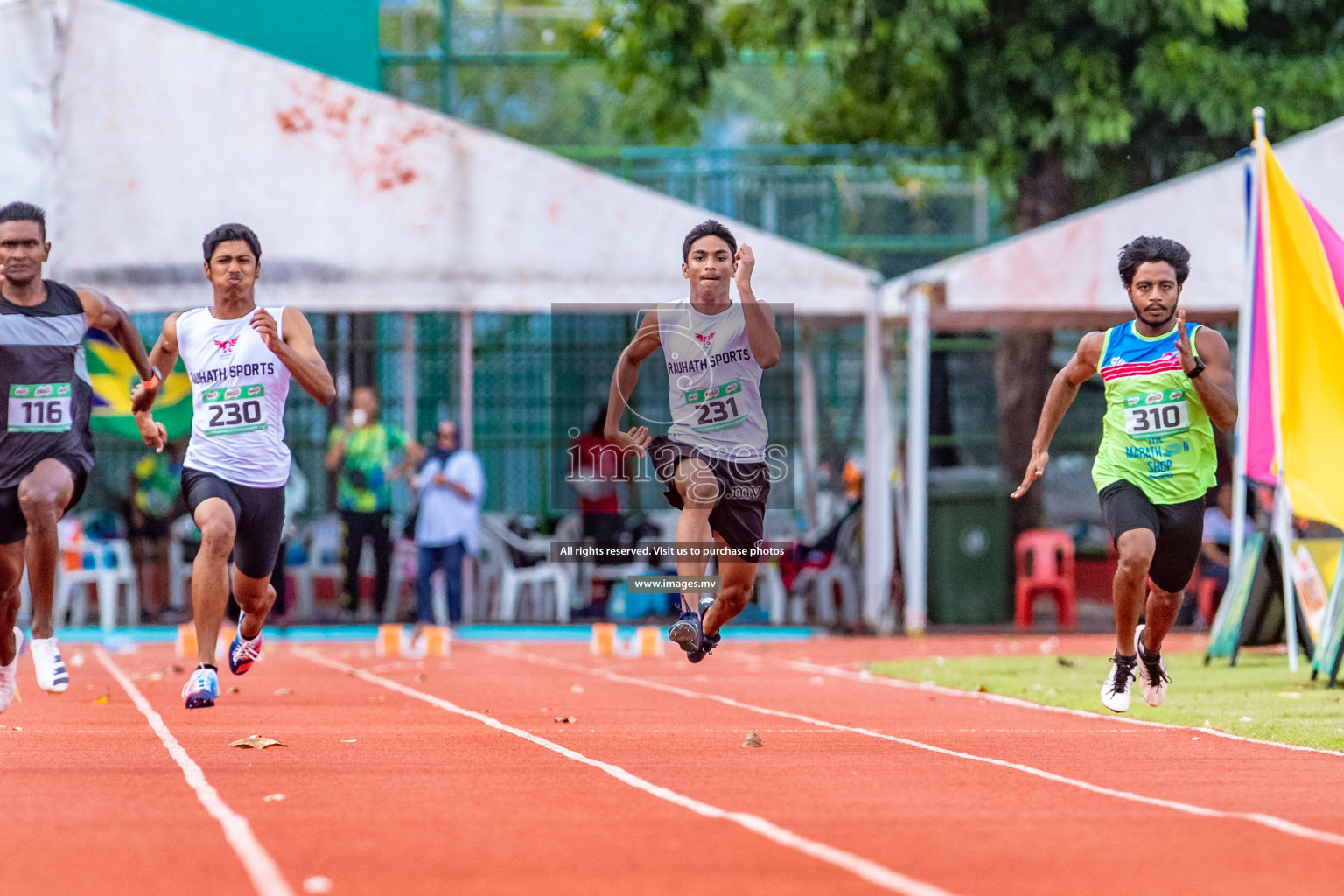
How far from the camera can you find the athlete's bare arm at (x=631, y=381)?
8570 millimetres

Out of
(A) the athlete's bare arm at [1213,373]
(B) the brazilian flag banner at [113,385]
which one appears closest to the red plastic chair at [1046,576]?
(B) the brazilian flag banner at [113,385]

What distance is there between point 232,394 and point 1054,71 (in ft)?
44.3

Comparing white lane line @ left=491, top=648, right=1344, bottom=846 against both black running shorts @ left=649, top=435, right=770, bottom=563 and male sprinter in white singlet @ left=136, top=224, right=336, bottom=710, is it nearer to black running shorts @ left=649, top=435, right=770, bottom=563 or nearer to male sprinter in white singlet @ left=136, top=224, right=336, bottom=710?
black running shorts @ left=649, top=435, right=770, bottom=563

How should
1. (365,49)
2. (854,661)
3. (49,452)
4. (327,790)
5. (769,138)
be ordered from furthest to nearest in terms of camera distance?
→ (769,138) → (365,49) → (854,661) → (49,452) → (327,790)

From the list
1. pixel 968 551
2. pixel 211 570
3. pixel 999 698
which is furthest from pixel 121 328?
pixel 968 551

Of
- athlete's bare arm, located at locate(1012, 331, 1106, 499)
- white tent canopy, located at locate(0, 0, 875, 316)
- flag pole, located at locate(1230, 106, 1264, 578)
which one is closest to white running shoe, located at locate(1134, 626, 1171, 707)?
athlete's bare arm, located at locate(1012, 331, 1106, 499)

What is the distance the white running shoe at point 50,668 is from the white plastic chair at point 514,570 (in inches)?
357

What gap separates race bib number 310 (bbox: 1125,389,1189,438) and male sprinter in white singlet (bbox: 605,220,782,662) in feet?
5.63

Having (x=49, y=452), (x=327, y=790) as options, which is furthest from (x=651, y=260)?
(x=327, y=790)

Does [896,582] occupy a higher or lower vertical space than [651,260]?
lower

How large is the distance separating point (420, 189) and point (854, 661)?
19.4 feet

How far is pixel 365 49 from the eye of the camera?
21938 mm

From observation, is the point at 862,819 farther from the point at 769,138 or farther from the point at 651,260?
the point at 769,138

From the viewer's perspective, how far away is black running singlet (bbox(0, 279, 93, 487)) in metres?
8.80
